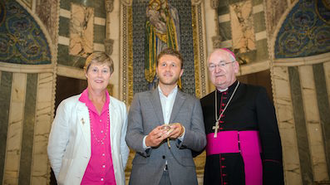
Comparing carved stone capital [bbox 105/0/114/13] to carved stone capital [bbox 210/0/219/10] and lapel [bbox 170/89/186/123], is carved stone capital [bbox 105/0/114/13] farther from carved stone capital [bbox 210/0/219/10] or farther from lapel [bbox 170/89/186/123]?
lapel [bbox 170/89/186/123]

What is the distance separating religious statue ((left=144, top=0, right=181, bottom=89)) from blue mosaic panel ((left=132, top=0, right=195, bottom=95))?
11cm

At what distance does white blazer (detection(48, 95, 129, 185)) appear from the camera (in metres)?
2.16

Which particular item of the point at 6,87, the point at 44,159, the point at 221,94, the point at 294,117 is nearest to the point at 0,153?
the point at 44,159

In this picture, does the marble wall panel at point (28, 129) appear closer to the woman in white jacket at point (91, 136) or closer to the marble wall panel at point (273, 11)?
the woman in white jacket at point (91, 136)

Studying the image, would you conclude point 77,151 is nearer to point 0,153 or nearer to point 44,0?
point 0,153

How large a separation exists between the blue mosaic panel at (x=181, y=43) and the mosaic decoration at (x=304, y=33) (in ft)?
6.92

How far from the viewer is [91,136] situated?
2273 mm

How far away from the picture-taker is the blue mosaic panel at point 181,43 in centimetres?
690

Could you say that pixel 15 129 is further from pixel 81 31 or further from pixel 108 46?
pixel 108 46

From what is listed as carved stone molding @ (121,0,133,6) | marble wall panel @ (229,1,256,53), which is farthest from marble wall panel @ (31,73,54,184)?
marble wall panel @ (229,1,256,53)

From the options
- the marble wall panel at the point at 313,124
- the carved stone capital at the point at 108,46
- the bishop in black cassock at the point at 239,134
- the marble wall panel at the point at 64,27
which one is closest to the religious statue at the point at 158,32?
the carved stone capital at the point at 108,46

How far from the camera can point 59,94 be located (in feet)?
19.6

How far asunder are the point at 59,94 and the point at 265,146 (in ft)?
16.2

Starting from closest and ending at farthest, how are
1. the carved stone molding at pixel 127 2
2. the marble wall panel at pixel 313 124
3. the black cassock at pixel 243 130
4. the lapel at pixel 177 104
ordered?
1. the black cassock at pixel 243 130
2. the lapel at pixel 177 104
3. the marble wall panel at pixel 313 124
4. the carved stone molding at pixel 127 2
